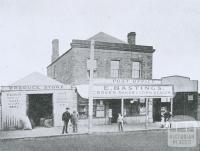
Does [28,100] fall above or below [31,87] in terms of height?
below

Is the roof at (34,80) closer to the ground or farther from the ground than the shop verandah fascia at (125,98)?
farther from the ground

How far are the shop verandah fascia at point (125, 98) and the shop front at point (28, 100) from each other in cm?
133

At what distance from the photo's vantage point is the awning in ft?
75.9

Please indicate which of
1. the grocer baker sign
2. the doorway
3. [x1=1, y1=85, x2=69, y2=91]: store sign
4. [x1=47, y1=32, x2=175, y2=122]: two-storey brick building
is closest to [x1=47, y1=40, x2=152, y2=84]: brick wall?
[x1=47, y1=32, x2=175, y2=122]: two-storey brick building

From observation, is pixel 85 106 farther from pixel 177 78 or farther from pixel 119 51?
pixel 177 78

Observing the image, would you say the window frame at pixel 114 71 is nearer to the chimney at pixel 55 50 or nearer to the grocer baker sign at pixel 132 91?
the grocer baker sign at pixel 132 91

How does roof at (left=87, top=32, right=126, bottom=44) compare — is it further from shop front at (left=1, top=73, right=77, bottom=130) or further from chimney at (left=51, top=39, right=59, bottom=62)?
shop front at (left=1, top=73, right=77, bottom=130)

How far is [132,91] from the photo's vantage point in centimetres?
2323

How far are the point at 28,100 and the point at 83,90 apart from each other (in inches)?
166

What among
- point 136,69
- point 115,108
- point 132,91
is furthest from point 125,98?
point 136,69

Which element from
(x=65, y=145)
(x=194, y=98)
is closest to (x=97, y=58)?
(x=194, y=98)

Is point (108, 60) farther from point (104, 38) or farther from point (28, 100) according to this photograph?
point (28, 100)

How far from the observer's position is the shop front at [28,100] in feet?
70.9

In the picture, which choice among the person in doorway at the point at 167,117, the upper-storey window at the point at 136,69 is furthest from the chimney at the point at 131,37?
the person in doorway at the point at 167,117
